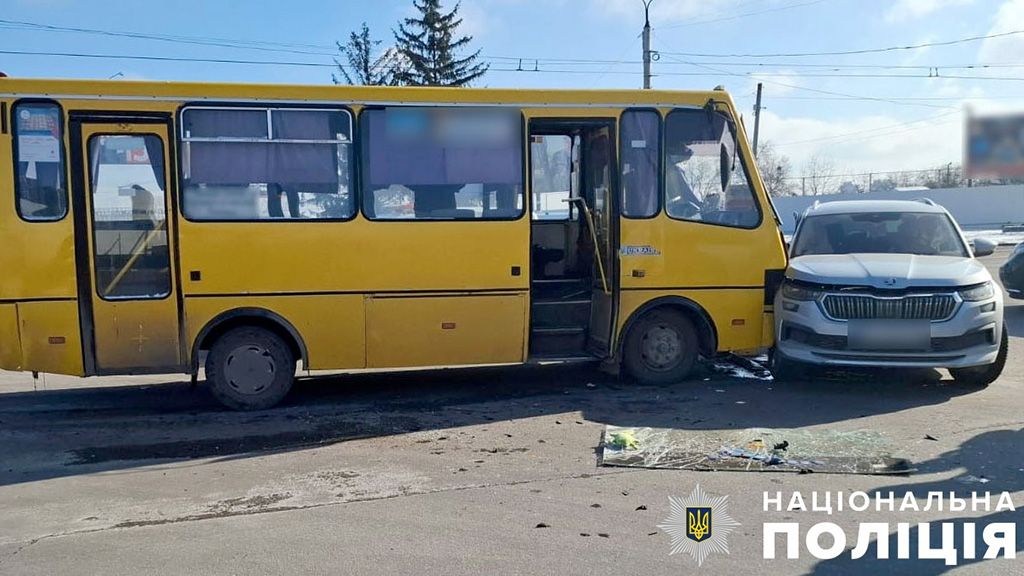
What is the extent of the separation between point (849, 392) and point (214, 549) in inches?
251

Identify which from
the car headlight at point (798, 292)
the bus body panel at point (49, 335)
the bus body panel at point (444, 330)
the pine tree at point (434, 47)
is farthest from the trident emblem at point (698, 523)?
the pine tree at point (434, 47)

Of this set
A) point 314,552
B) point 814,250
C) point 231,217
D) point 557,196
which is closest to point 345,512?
point 314,552

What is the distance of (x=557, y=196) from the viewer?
9188mm

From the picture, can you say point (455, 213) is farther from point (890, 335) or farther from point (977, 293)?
point (977, 293)

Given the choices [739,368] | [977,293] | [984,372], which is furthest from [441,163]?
[984,372]

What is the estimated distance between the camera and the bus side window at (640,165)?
8.47 meters

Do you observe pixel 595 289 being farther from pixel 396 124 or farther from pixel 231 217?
pixel 231 217

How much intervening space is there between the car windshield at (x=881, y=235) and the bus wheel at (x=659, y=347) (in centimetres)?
180

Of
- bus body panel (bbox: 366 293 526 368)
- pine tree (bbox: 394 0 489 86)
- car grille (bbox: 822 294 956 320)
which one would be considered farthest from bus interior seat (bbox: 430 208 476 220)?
pine tree (bbox: 394 0 489 86)

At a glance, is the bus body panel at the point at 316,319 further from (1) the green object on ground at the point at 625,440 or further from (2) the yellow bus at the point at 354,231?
(1) the green object on ground at the point at 625,440

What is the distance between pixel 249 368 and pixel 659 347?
4240 millimetres

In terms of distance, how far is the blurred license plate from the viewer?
308 inches

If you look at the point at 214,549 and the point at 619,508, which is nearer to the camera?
the point at 214,549

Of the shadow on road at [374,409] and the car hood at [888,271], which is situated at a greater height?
the car hood at [888,271]
